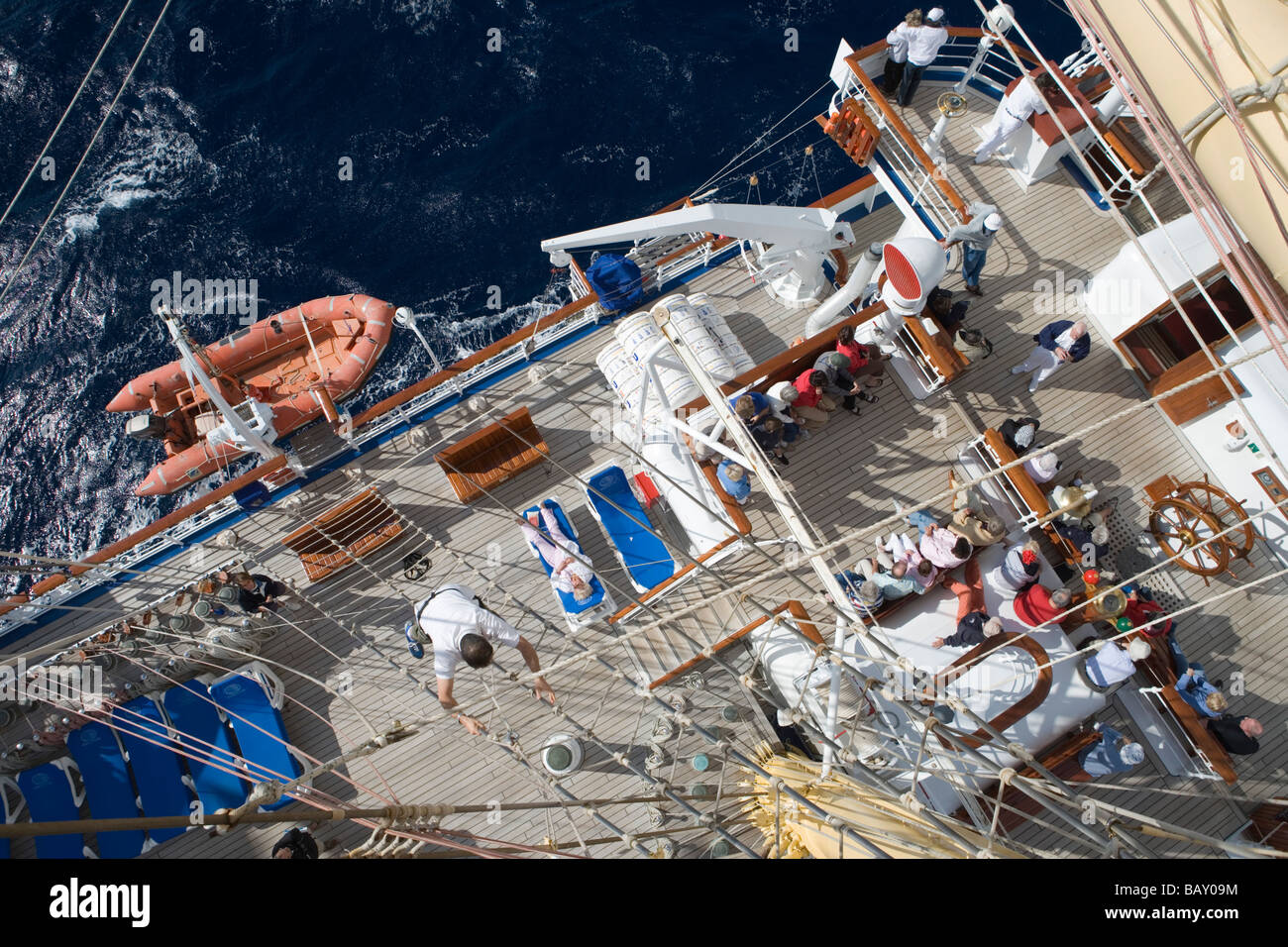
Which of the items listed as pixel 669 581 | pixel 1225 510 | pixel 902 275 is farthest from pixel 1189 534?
pixel 669 581

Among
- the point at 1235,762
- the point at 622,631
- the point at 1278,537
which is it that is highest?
the point at 622,631

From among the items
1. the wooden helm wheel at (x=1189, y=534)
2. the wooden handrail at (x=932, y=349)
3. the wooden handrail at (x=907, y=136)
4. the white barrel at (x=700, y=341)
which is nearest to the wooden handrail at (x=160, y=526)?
the white barrel at (x=700, y=341)

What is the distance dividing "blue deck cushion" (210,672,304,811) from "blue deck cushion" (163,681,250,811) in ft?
0.74

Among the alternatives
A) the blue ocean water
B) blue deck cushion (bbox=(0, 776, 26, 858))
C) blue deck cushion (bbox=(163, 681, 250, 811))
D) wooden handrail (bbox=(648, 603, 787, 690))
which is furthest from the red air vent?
blue deck cushion (bbox=(0, 776, 26, 858))

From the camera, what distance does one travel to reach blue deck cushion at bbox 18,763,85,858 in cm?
1088

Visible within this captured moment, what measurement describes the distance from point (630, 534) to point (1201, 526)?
8.72m

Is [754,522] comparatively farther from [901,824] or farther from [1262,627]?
[1262,627]

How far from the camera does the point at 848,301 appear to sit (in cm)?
1208

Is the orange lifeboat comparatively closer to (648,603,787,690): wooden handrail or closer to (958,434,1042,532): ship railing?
(648,603,787,690): wooden handrail

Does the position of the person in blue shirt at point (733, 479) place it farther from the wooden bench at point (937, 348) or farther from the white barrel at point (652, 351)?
the wooden bench at point (937, 348)

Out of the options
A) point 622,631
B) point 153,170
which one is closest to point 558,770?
point 622,631

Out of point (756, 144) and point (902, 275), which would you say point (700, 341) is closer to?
point (902, 275)

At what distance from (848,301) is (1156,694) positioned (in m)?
7.42

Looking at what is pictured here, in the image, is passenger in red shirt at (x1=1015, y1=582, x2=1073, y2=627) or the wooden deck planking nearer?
passenger in red shirt at (x1=1015, y1=582, x2=1073, y2=627)
